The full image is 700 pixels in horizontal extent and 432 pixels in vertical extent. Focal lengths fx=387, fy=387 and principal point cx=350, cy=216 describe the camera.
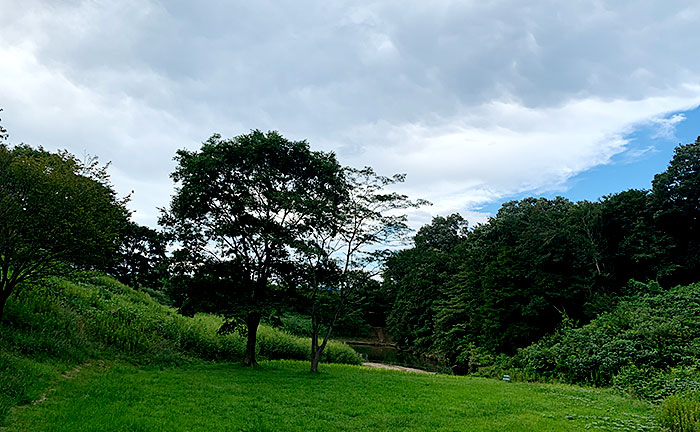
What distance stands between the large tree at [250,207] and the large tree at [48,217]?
4.07 m

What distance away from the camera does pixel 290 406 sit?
8531 mm

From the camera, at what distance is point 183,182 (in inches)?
580

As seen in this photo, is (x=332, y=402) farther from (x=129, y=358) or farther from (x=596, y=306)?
(x=596, y=306)

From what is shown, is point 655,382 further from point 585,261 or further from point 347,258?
point 585,261

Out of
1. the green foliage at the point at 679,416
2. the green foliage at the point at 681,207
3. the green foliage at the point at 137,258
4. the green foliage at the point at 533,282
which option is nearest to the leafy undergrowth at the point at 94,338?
the green foliage at the point at 533,282

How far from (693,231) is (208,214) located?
28881mm

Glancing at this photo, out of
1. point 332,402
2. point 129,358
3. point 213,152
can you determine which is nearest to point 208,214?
point 213,152

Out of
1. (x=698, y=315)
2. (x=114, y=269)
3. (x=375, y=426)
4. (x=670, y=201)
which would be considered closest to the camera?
(x=375, y=426)

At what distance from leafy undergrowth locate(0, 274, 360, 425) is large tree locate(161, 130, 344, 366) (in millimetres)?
3025

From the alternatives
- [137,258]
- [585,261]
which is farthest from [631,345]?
[137,258]

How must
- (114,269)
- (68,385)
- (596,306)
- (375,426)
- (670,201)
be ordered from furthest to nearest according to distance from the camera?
(114,269) < (670,201) < (596,306) < (68,385) < (375,426)

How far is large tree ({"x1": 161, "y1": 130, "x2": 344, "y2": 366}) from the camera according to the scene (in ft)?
47.3

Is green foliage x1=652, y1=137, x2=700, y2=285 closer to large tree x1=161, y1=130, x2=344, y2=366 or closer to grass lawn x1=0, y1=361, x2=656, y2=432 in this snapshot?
grass lawn x1=0, y1=361, x2=656, y2=432

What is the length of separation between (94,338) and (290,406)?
27.8 feet
